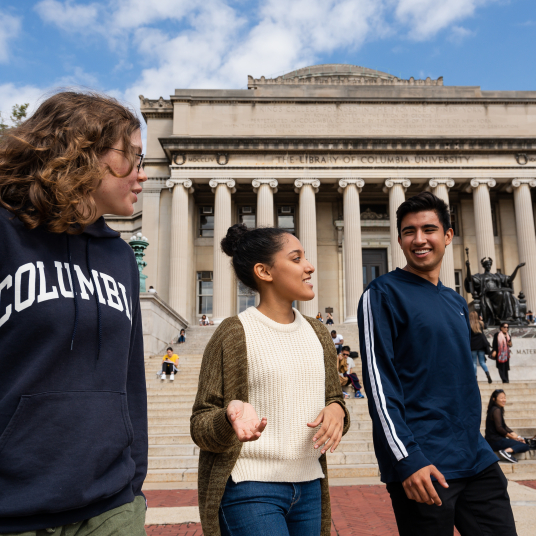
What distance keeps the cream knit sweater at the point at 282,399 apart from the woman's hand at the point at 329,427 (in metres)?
0.08

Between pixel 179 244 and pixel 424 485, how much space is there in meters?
31.6

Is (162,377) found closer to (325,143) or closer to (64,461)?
(64,461)

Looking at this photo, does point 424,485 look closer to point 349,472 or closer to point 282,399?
point 282,399

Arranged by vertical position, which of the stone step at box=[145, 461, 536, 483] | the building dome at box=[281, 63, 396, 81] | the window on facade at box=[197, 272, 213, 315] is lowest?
the stone step at box=[145, 461, 536, 483]

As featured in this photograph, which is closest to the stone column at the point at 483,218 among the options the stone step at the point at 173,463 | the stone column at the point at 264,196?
the stone column at the point at 264,196

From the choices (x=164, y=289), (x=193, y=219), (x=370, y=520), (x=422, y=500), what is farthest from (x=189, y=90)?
(x=422, y=500)

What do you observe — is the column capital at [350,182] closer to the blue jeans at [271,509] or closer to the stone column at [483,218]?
the stone column at [483,218]

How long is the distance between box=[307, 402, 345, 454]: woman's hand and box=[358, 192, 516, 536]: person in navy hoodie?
10.4 inches

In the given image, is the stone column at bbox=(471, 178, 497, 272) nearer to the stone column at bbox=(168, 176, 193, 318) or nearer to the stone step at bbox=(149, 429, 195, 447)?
the stone column at bbox=(168, 176, 193, 318)

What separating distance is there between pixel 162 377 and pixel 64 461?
14.3m

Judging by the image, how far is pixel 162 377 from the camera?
15.8 metres

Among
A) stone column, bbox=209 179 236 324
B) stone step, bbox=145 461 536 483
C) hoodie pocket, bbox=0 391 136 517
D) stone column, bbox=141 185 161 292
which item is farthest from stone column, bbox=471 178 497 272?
hoodie pocket, bbox=0 391 136 517

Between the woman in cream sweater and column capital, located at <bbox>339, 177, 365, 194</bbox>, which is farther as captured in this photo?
column capital, located at <bbox>339, 177, 365, 194</bbox>

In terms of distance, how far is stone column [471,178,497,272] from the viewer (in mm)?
33625
